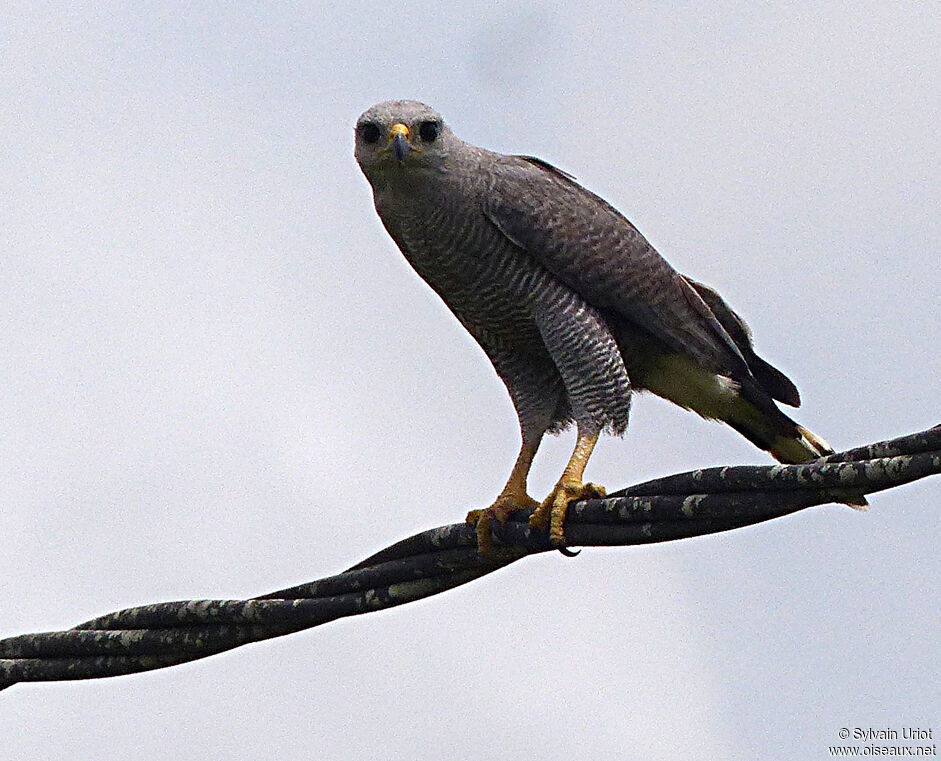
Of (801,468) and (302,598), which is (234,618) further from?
(801,468)

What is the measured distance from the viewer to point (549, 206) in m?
7.38

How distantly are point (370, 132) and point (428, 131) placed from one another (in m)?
0.28

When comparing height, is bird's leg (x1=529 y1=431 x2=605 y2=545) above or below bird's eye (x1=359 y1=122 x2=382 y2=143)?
below

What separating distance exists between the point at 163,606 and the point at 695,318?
3.45 m

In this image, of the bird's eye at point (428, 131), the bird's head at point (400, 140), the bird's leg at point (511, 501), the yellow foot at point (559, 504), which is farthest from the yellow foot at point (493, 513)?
the bird's eye at point (428, 131)

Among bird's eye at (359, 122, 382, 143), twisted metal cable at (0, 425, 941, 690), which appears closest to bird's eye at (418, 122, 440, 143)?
bird's eye at (359, 122, 382, 143)

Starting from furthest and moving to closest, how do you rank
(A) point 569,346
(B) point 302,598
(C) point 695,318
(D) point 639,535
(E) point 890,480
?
(C) point 695,318 < (A) point 569,346 < (B) point 302,598 < (D) point 639,535 < (E) point 890,480

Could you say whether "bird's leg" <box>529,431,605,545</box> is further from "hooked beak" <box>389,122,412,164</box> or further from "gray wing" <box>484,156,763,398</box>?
"hooked beak" <box>389,122,412,164</box>

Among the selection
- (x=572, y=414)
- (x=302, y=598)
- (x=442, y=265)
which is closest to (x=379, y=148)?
(x=442, y=265)

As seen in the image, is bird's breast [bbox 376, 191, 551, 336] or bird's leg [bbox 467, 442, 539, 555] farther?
bird's breast [bbox 376, 191, 551, 336]

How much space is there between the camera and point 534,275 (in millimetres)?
7301

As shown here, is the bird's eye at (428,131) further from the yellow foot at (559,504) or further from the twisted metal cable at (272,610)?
the twisted metal cable at (272,610)

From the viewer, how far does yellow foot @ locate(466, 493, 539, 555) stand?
544cm

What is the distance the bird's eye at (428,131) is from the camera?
7.28 m
